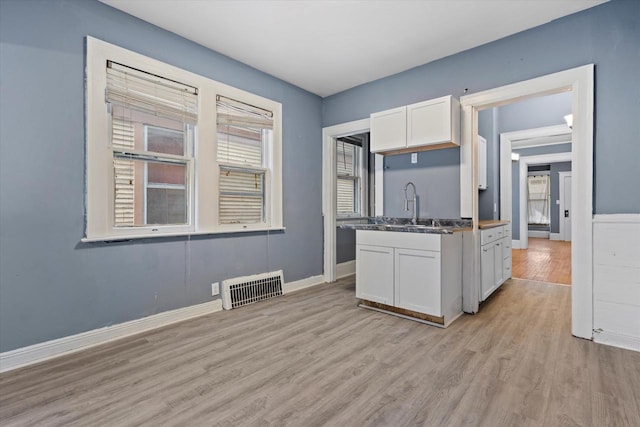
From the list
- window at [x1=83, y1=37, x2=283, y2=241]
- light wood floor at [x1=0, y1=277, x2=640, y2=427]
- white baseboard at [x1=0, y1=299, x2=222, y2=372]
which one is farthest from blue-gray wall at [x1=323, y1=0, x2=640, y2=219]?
white baseboard at [x1=0, y1=299, x2=222, y2=372]

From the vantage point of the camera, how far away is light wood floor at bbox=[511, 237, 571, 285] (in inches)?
184

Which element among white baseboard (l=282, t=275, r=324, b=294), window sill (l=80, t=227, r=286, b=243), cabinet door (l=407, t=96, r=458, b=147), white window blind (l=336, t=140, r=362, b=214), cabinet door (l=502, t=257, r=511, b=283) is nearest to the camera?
window sill (l=80, t=227, r=286, b=243)

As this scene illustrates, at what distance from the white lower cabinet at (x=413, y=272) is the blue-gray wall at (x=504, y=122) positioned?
7.83ft

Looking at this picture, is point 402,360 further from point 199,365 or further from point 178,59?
point 178,59

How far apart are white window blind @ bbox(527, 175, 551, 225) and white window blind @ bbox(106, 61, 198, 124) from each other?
40.1 feet

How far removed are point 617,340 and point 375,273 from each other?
203 cm

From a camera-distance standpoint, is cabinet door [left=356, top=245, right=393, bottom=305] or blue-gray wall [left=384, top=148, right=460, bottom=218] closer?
cabinet door [left=356, top=245, right=393, bottom=305]

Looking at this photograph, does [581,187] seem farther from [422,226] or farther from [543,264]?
[543,264]

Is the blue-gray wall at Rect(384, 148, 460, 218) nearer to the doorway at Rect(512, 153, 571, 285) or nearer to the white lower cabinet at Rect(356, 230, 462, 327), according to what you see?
the white lower cabinet at Rect(356, 230, 462, 327)

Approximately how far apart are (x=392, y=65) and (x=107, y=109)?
3.05m

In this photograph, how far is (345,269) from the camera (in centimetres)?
514

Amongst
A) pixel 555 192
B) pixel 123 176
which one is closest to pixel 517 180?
pixel 555 192

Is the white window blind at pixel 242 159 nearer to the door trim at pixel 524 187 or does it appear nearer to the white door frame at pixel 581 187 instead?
the white door frame at pixel 581 187

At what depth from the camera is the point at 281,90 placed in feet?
13.2
